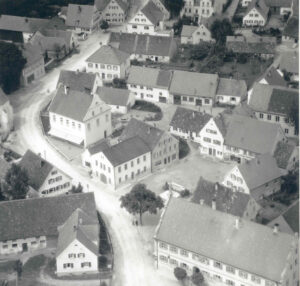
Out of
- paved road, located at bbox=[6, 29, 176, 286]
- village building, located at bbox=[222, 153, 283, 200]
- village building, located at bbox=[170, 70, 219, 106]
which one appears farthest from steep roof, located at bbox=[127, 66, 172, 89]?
village building, located at bbox=[222, 153, 283, 200]

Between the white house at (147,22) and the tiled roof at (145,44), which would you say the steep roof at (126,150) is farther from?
the white house at (147,22)

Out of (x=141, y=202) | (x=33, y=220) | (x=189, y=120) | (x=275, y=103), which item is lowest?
Result: (x=33, y=220)

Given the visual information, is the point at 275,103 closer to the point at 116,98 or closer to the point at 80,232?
the point at 116,98

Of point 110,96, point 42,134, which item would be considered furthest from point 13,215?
point 110,96

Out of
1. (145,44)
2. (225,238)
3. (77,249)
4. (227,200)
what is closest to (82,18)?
(145,44)

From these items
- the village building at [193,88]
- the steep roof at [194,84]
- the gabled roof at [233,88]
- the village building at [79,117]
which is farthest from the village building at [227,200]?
the gabled roof at [233,88]

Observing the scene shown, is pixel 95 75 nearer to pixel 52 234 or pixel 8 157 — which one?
pixel 8 157
